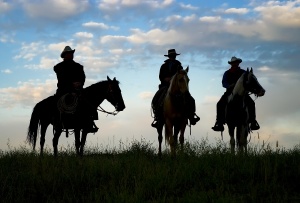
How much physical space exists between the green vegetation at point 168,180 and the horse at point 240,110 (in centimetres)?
209

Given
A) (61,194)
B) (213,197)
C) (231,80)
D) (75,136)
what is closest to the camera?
(213,197)

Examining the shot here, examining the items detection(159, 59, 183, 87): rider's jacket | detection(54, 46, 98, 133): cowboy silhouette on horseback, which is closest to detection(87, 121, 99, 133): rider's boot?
detection(54, 46, 98, 133): cowboy silhouette on horseback

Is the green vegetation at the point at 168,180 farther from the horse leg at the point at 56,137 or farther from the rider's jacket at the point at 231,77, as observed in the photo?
the rider's jacket at the point at 231,77

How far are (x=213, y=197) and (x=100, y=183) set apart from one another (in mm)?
2676

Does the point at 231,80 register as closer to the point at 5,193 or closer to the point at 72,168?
the point at 72,168

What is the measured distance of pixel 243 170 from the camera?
9273 millimetres

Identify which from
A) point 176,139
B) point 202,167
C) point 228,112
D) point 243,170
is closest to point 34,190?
point 202,167

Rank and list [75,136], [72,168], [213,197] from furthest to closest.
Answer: [75,136] < [72,168] < [213,197]

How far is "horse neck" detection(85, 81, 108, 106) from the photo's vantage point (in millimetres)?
13469

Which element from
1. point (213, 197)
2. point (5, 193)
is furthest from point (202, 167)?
point (5, 193)

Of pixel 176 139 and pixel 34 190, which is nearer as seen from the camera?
pixel 34 190

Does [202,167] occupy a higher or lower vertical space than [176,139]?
lower

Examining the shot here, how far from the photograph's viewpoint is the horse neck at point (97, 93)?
13469 millimetres

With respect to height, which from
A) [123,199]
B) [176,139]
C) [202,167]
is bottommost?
[123,199]
